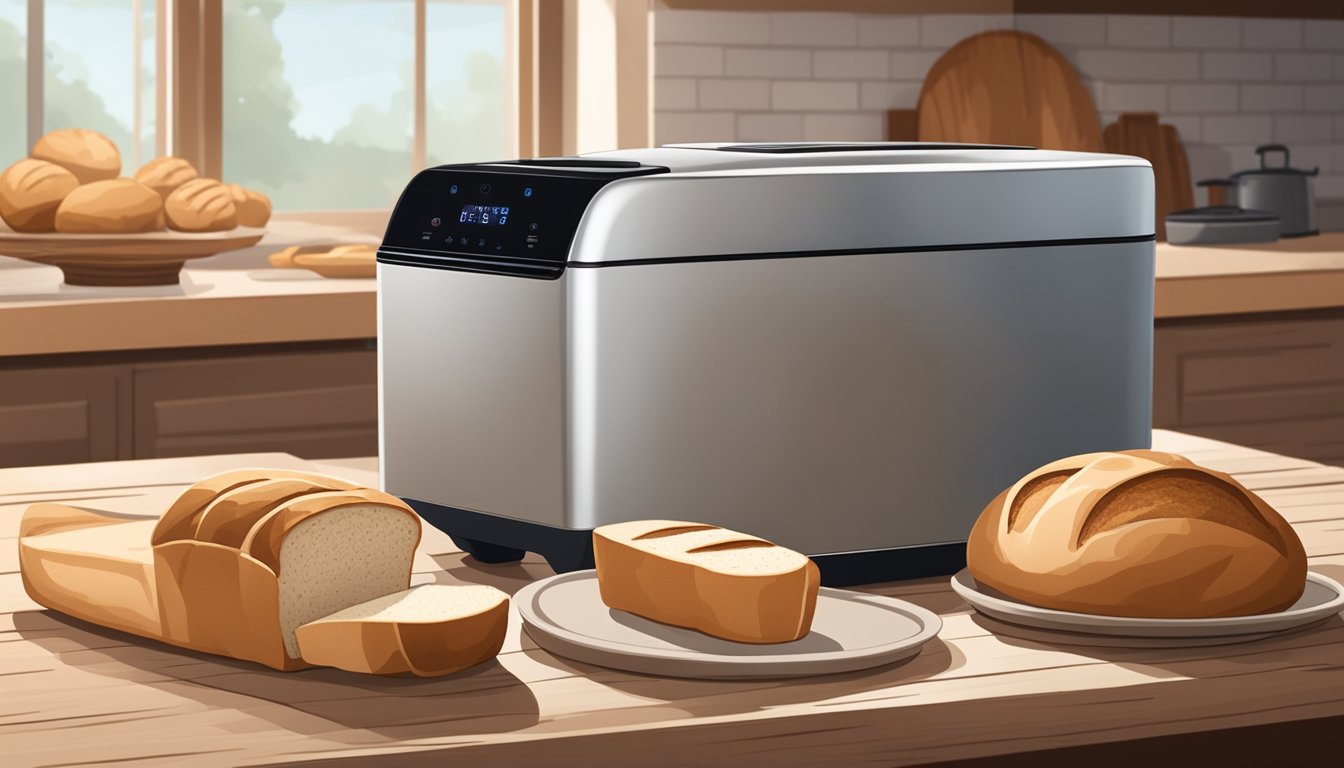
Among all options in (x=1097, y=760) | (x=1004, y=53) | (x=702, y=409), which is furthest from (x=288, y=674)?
(x=1004, y=53)

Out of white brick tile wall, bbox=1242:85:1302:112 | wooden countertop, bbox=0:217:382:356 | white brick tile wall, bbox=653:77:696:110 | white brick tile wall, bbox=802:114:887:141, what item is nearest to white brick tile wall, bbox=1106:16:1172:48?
white brick tile wall, bbox=1242:85:1302:112

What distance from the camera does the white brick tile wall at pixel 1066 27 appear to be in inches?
132

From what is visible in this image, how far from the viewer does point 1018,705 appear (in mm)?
696

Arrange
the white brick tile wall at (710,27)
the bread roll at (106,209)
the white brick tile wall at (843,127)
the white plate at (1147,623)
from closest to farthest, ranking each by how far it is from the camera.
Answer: the white plate at (1147,623)
the bread roll at (106,209)
the white brick tile wall at (710,27)
the white brick tile wall at (843,127)

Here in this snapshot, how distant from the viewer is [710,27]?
309cm

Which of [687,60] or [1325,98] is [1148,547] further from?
[1325,98]

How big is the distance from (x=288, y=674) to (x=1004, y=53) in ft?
9.21

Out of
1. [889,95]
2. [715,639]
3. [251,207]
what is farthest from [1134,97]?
[715,639]

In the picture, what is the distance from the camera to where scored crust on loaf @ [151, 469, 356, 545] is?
763mm

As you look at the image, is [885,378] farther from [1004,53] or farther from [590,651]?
[1004,53]

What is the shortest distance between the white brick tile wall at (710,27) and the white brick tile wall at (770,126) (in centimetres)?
14

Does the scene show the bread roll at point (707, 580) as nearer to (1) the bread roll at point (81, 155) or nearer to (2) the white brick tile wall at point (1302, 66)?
(1) the bread roll at point (81, 155)

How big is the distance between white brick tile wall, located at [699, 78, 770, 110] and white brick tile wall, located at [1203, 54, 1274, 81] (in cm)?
102

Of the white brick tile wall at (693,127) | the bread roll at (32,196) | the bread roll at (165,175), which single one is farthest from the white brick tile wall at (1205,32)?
the bread roll at (32,196)
